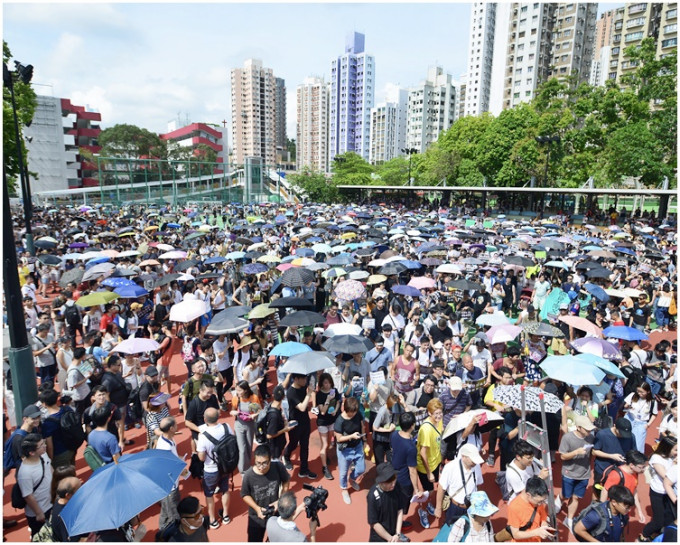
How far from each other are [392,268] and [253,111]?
13023 cm

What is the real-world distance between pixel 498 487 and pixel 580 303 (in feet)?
23.7

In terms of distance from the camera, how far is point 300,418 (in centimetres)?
589

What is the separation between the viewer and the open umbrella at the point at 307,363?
5.82 metres

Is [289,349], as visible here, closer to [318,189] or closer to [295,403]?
[295,403]

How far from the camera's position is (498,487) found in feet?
19.4

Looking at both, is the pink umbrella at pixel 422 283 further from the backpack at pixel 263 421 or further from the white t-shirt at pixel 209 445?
the white t-shirt at pixel 209 445

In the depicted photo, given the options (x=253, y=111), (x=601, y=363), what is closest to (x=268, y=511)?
(x=601, y=363)

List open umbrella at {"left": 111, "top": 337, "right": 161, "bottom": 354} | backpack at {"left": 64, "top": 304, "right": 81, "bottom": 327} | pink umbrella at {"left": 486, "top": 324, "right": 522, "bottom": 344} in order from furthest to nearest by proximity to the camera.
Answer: backpack at {"left": 64, "top": 304, "right": 81, "bottom": 327}
pink umbrella at {"left": 486, "top": 324, "right": 522, "bottom": 344}
open umbrella at {"left": 111, "top": 337, "right": 161, "bottom": 354}

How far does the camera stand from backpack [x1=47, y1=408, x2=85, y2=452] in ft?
16.6

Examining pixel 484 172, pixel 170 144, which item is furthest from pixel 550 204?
pixel 170 144

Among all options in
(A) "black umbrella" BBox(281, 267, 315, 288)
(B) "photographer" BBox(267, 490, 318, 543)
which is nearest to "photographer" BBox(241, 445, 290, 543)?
(B) "photographer" BBox(267, 490, 318, 543)

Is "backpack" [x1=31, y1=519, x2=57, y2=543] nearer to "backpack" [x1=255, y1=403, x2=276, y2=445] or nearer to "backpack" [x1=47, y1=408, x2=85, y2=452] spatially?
"backpack" [x1=47, y1=408, x2=85, y2=452]

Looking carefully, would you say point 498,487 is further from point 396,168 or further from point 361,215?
point 396,168

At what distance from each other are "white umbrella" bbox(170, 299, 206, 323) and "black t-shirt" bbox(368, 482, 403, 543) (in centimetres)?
539
